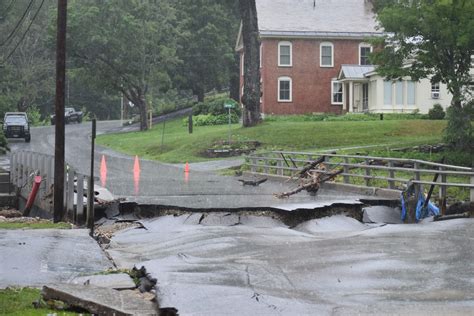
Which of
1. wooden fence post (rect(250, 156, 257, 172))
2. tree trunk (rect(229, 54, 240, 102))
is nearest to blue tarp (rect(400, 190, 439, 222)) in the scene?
wooden fence post (rect(250, 156, 257, 172))

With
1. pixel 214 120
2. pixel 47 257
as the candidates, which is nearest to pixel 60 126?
pixel 47 257

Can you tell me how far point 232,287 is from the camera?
10.5m

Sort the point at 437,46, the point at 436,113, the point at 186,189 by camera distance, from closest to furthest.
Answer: the point at 186,189 < the point at 437,46 < the point at 436,113

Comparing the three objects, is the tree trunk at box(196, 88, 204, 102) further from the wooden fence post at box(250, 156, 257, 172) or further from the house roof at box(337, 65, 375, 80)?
the wooden fence post at box(250, 156, 257, 172)

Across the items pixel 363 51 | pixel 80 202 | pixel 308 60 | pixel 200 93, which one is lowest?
pixel 80 202

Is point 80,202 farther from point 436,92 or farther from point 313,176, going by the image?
point 436,92

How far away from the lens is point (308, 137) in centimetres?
4466

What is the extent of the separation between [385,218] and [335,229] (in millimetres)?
2312

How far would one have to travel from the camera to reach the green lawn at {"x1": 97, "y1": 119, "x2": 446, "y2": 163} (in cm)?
4319

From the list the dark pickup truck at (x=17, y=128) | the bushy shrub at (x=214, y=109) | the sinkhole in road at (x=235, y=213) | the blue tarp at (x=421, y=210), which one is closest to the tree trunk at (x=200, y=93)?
the bushy shrub at (x=214, y=109)

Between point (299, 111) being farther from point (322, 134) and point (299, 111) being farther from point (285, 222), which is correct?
point (285, 222)

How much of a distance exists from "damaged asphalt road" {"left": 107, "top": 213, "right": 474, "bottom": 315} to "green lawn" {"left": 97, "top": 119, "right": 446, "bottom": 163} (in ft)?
80.9

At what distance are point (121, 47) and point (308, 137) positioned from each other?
2545 cm

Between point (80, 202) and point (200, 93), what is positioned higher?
point (200, 93)
